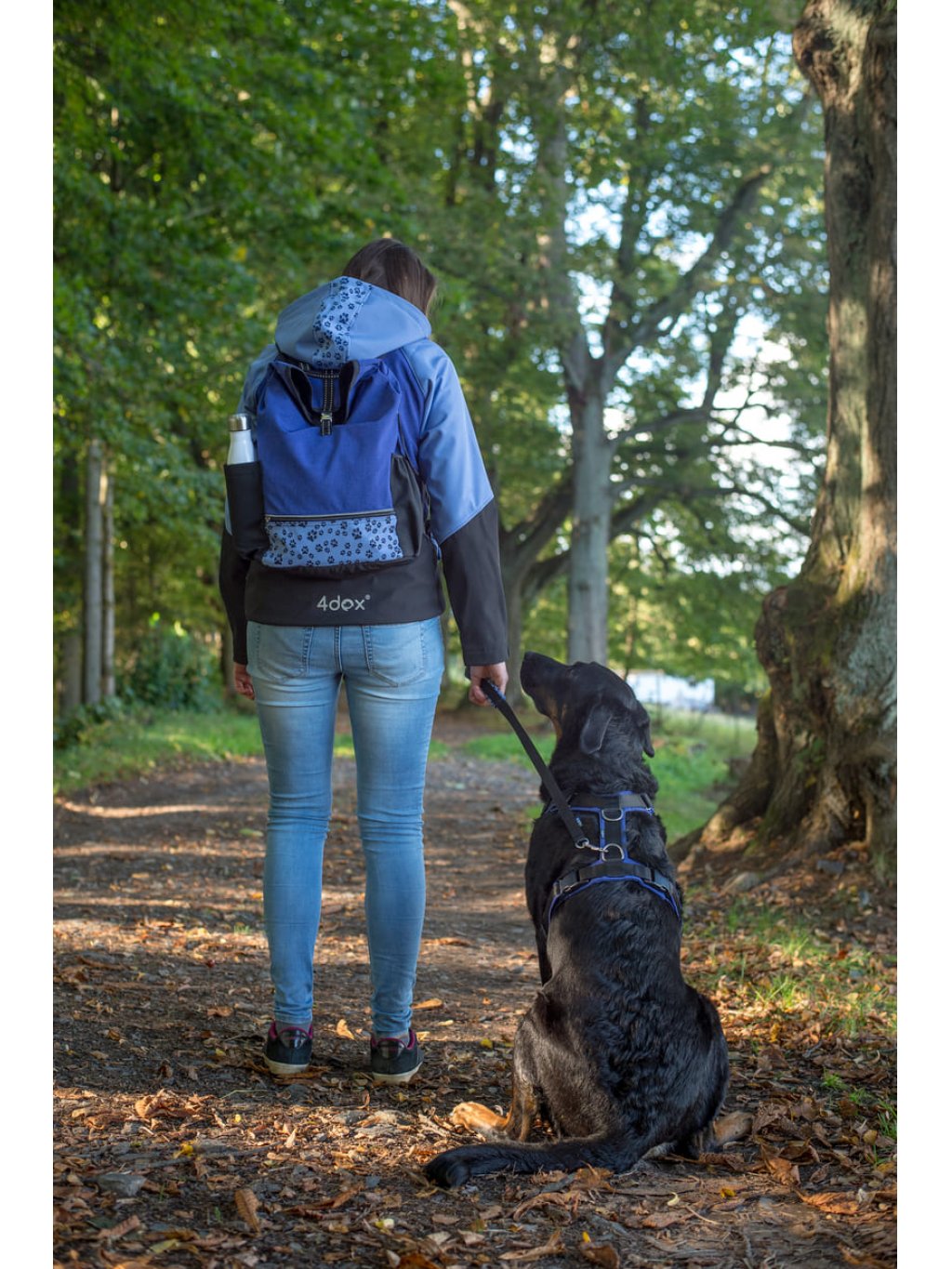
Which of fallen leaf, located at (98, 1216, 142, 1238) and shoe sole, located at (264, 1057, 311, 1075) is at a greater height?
fallen leaf, located at (98, 1216, 142, 1238)

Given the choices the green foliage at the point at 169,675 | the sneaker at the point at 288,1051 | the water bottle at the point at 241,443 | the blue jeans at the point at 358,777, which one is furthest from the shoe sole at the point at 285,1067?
the green foliage at the point at 169,675

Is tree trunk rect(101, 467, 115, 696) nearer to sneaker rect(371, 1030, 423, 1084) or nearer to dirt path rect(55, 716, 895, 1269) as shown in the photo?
dirt path rect(55, 716, 895, 1269)

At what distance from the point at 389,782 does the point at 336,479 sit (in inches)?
35.6

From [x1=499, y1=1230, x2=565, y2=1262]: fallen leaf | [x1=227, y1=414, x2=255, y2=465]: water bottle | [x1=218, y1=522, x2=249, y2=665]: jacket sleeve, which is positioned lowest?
[x1=499, y1=1230, x2=565, y2=1262]: fallen leaf

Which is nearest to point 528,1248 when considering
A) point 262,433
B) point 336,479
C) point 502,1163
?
point 502,1163

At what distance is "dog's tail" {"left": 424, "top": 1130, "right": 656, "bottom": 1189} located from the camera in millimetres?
2768

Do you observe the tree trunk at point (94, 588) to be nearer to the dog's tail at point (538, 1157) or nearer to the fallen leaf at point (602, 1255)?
the dog's tail at point (538, 1157)

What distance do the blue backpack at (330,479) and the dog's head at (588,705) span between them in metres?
0.79

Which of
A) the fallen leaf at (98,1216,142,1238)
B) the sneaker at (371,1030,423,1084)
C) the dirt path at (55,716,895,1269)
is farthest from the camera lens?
the sneaker at (371,1030,423,1084)

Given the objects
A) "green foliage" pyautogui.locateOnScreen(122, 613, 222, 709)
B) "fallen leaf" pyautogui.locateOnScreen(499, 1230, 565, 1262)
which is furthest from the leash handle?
"green foliage" pyautogui.locateOnScreen(122, 613, 222, 709)

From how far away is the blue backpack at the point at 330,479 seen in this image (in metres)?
3.24

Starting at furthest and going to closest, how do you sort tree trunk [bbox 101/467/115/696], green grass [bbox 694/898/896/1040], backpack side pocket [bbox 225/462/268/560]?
1. tree trunk [bbox 101/467/115/696]
2. green grass [bbox 694/898/896/1040]
3. backpack side pocket [bbox 225/462/268/560]

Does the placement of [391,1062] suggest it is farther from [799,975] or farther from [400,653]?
[799,975]

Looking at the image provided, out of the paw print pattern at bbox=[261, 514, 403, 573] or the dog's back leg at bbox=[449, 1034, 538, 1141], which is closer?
the dog's back leg at bbox=[449, 1034, 538, 1141]
